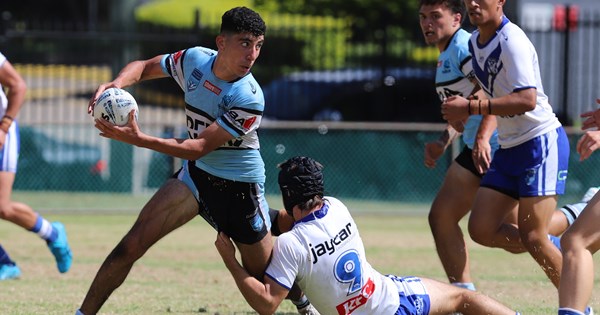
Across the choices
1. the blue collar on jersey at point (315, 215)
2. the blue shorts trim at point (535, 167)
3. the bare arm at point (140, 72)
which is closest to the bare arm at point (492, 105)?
the blue shorts trim at point (535, 167)

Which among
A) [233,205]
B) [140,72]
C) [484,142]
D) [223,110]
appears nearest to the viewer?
[223,110]

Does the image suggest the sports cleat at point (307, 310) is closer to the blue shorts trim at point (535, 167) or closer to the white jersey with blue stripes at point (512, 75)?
the blue shorts trim at point (535, 167)

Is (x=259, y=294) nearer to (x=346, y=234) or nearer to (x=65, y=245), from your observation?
(x=346, y=234)

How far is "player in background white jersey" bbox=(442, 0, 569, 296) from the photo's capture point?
271 inches

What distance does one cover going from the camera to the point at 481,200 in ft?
24.7

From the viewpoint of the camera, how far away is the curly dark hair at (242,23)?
22.4 ft

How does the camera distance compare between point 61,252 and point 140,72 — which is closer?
point 140,72

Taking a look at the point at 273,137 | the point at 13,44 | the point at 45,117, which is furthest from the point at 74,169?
the point at 45,117

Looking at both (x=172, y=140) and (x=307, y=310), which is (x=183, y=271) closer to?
(x=307, y=310)

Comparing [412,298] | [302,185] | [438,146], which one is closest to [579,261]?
[412,298]

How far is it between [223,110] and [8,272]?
372 centimetres

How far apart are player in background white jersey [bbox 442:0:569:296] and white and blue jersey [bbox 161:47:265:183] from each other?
1180 millimetres

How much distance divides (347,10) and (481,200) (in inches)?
811

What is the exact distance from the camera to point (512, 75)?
691cm
